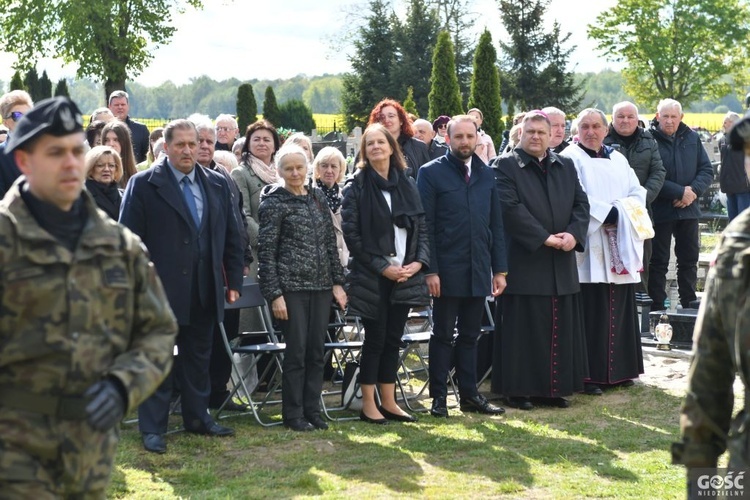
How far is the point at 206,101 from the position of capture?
14150cm

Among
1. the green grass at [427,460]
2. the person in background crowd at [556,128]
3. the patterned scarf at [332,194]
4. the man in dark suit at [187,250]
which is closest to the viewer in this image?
the green grass at [427,460]

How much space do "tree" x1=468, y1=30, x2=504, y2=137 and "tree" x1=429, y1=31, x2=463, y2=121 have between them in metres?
0.85

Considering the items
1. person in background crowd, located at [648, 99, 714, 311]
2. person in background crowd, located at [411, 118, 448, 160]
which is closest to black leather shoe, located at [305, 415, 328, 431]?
person in background crowd, located at [411, 118, 448, 160]

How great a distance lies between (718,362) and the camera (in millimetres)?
3621

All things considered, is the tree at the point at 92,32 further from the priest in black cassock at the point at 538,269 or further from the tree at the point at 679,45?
the priest in black cassock at the point at 538,269

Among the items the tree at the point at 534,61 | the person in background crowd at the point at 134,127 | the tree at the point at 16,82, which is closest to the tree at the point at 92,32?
the tree at the point at 16,82

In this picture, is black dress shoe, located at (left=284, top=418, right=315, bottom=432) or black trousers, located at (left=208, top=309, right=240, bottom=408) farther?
black trousers, located at (left=208, top=309, right=240, bottom=408)

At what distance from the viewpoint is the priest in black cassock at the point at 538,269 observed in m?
9.35

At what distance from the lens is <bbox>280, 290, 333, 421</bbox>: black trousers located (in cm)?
837

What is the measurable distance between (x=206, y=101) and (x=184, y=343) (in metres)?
136

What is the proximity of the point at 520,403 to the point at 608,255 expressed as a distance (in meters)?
1.49

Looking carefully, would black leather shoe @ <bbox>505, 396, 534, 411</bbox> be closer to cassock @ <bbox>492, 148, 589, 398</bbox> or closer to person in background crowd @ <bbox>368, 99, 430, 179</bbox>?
cassock @ <bbox>492, 148, 589, 398</bbox>

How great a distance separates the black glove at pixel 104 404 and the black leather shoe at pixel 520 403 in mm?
6115

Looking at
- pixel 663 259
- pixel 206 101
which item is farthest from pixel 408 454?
pixel 206 101
